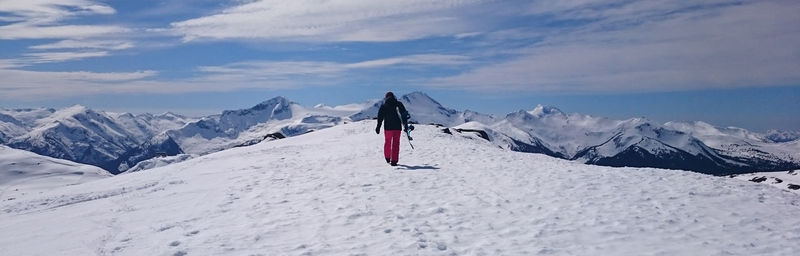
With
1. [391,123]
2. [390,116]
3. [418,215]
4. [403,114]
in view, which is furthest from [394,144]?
[418,215]

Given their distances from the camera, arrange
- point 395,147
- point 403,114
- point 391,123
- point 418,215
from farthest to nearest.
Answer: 1. point 403,114
2. point 391,123
3. point 395,147
4. point 418,215

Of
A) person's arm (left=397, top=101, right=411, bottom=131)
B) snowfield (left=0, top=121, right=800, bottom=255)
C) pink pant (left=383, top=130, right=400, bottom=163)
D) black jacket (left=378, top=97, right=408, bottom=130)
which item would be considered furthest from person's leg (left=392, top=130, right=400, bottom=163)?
snowfield (left=0, top=121, right=800, bottom=255)

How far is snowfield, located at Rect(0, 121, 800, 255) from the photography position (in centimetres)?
1074

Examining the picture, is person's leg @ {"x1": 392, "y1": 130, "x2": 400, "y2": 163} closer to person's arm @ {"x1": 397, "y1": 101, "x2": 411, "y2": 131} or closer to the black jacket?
the black jacket

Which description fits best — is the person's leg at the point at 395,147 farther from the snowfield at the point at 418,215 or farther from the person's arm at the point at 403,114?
the snowfield at the point at 418,215

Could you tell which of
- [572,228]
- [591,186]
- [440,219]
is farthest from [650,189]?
[440,219]

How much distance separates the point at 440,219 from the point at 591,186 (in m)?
7.15

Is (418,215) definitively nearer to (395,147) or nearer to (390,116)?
(395,147)

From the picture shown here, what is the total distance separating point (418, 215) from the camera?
1312cm

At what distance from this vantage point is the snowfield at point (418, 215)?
10742 mm

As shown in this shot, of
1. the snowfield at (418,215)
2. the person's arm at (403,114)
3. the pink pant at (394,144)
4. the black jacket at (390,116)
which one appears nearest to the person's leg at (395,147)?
the pink pant at (394,144)

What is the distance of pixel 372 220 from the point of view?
12.6 meters

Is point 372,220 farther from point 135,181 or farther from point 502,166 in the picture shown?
point 135,181

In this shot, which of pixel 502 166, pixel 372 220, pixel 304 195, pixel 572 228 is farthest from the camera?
pixel 502 166
